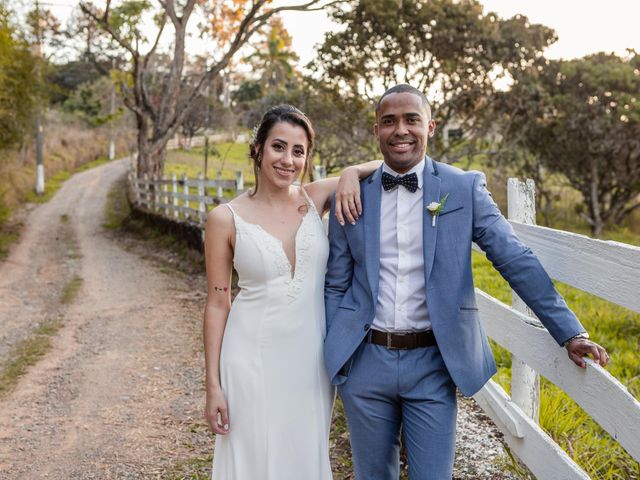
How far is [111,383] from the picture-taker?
6215 millimetres

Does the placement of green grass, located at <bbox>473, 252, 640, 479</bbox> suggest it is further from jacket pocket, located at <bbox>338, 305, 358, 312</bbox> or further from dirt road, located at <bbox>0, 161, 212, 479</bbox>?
dirt road, located at <bbox>0, 161, 212, 479</bbox>

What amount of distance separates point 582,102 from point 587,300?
10153mm

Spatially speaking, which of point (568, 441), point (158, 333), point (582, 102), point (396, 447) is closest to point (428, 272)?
point (396, 447)

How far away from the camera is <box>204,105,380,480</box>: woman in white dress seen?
2.81 meters

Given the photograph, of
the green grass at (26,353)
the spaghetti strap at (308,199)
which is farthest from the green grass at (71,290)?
the spaghetti strap at (308,199)

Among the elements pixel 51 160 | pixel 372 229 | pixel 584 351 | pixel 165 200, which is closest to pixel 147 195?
pixel 165 200

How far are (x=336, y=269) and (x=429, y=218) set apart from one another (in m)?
0.48

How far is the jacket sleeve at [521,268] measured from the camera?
217 centimetres

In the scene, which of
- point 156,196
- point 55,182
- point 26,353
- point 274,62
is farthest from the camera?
point 274,62

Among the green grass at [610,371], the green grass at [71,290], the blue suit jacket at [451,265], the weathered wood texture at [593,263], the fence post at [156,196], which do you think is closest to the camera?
the weathered wood texture at [593,263]

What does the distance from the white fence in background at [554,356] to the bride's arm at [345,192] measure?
73 cm

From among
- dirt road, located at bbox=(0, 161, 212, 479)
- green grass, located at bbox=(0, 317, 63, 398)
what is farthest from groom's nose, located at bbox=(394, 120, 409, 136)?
green grass, located at bbox=(0, 317, 63, 398)

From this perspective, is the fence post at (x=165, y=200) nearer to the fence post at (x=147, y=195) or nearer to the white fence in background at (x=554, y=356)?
the fence post at (x=147, y=195)

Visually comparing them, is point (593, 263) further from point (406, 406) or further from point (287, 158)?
point (287, 158)
